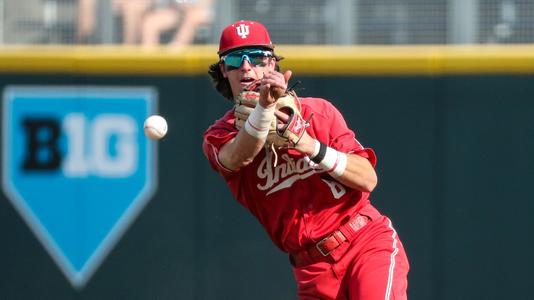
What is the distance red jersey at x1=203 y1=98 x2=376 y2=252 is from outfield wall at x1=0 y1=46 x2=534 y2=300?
83.9 inches

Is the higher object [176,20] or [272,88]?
[176,20]

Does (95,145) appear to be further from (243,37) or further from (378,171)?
(243,37)

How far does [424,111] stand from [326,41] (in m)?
0.78

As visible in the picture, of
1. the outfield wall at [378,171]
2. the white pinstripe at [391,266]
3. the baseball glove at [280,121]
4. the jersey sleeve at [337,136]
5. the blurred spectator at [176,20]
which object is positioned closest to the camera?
the baseball glove at [280,121]

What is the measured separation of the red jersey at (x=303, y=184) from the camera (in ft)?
14.0

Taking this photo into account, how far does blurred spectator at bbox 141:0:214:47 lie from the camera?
670 cm

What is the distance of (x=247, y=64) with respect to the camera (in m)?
4.28

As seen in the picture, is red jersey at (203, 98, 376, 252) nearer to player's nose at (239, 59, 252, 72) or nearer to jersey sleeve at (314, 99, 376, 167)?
jersey sleeve at (314, 99, 376, 167)

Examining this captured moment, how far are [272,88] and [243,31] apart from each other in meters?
0.57

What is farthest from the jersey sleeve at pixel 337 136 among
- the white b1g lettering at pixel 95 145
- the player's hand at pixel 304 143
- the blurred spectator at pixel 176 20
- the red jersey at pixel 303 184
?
the white b1g lettering at pixel 95 145

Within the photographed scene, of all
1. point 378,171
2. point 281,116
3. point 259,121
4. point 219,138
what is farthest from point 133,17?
point 259,121

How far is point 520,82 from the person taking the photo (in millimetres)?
6312

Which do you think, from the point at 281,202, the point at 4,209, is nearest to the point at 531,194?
the point at 281,202

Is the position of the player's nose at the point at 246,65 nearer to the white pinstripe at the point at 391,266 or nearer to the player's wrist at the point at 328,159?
the player's wrist at the point at 328,159
